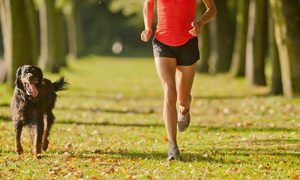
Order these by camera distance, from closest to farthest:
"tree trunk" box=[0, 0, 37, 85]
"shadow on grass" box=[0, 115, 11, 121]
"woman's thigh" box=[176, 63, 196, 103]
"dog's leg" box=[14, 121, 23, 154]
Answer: "woman's thigh" box=[176, 63, 196, 103]
"dog's leg" box=[14, 121, 23, 154]
"shadow on grass" box=[0, 115, 11, 121]
"tree trunk" box=[0, 0, 37, 85]

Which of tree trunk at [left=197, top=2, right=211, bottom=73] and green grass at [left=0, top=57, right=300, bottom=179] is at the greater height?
green grass at [left=0, top=57, right=300, bottom=179]

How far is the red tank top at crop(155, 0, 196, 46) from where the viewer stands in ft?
28.7

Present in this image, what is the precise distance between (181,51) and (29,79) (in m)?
2.00

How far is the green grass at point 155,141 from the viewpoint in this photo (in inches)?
323

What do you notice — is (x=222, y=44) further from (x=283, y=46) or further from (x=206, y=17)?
(x=206, y=17)

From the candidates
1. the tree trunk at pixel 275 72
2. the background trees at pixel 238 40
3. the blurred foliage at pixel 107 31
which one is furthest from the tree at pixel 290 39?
the blurred foliage at pixel 107 31

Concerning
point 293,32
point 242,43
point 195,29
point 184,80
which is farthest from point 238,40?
point 195,29

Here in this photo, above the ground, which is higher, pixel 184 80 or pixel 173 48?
pixel 173 48

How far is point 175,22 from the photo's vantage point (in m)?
8.75

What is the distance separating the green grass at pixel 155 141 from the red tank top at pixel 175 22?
153 cm

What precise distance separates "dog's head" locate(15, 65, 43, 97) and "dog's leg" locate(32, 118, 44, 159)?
0.42 m

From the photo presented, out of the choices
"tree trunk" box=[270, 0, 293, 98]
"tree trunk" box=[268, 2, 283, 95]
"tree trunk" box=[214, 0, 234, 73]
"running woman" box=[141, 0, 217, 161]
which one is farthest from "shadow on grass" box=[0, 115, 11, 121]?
"tree trunk" box=[214, 0, 234, 73]

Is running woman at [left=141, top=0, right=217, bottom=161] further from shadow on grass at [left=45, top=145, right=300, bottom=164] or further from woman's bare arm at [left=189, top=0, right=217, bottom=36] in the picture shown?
shadow on grass at [left=45, top=145, right=300, bottom=164]

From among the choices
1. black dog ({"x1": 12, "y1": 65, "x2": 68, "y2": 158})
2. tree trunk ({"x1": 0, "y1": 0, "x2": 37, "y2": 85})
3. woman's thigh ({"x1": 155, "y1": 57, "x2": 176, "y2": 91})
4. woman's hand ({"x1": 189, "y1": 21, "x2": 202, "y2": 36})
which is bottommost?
tree trunk ({"x1": 0, "y1": 0, "x2": 37, "y2": 85})
